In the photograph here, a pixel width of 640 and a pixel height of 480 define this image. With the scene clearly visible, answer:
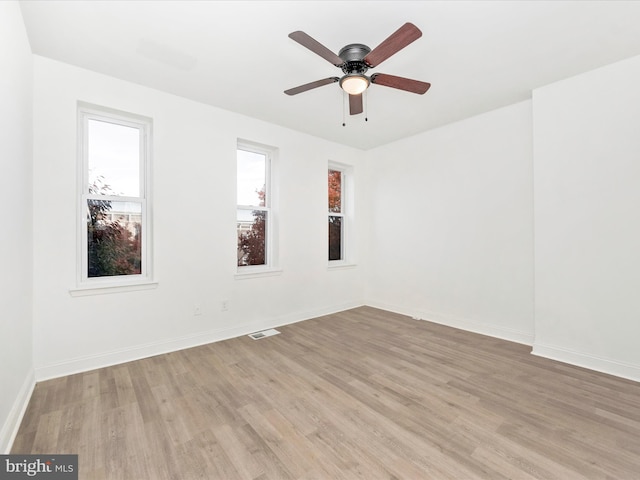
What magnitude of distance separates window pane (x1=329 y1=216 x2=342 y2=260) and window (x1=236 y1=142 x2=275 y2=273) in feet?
4.13

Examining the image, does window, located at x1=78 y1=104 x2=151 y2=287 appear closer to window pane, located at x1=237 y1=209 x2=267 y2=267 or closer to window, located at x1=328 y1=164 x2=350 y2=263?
window pane, located at x1=237 y1=209 x2=267 y2=267

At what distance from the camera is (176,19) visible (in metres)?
2.06

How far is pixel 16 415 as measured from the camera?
1850 mm

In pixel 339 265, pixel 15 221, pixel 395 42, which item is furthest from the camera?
pixel 339 265

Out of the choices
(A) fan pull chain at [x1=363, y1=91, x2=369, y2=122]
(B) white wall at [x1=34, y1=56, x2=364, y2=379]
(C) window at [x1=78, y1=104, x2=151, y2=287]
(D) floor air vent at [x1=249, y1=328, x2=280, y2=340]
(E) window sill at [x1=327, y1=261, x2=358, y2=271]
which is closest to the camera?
(B) white wall at [x1=34, y1=56, x2=364, y2=379]

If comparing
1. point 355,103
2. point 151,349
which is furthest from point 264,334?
point 355,103

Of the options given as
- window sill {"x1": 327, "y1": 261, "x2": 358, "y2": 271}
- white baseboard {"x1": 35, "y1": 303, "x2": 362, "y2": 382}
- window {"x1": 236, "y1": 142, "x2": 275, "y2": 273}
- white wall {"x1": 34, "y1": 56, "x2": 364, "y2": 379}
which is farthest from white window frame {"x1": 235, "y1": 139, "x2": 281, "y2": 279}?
window sill {"x1": 327, "y1": 261, "x2": 358, "y2": 271}

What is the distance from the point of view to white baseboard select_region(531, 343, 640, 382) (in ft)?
8.28

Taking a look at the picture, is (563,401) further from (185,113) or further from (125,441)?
(185,113)

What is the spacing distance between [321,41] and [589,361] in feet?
12.1

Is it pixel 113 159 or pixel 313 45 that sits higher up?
pixel 313 45

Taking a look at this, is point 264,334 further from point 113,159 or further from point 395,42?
point 395,42

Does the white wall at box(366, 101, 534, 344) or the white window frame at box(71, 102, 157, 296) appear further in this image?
the white wall at box(366, 101, 534, 344)

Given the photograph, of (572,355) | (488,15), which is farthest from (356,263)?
(488,15)
